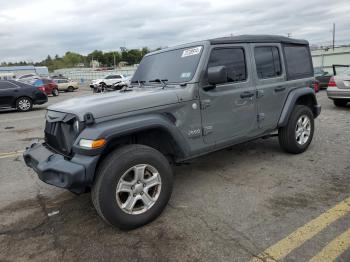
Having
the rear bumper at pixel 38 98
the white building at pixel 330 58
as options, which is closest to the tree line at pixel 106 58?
the white building at pixel 330 58

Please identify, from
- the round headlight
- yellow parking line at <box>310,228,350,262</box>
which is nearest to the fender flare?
yellow parking line at <box>310,228,350,262</box>

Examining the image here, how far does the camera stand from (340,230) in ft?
10.6

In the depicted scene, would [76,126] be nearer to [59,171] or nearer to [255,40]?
[59,171]

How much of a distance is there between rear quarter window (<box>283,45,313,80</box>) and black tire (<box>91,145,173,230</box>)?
3.11 m

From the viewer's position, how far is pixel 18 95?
48.0 ft

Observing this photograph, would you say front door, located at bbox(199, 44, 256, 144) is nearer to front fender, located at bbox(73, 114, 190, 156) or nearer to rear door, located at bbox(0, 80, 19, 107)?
front fender, located at bbox(73, 114, 190, 156)

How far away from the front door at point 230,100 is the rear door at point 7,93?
41.6 ft

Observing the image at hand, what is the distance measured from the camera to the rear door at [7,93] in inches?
564

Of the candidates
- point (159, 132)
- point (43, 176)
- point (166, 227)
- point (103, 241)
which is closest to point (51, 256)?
point (103, 241)

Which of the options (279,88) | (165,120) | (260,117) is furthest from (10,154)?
(279,88)

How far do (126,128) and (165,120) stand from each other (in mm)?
525

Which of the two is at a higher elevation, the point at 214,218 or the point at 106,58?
the point at 106,58

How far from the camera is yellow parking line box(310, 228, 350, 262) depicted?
281 cm

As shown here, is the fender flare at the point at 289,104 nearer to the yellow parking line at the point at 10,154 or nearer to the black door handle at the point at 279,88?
the black door handle at the point at 279,88
